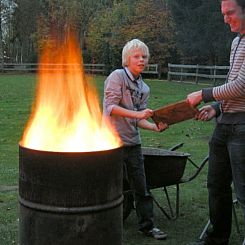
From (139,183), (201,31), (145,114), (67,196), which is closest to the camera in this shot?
(67,196)

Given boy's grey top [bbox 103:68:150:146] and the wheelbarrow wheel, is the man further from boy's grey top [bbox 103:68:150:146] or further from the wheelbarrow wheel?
the wheelbarrow wheel

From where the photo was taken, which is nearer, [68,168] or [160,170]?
[68,168]

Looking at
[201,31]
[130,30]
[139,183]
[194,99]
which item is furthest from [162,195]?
[130,30]

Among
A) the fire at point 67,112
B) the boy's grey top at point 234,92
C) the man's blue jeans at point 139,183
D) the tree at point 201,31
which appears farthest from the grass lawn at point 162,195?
the tree at point 201,31

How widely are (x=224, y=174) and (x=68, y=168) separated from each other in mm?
1529

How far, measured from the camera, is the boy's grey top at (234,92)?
3675 millimetres

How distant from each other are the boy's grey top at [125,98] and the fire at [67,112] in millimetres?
982

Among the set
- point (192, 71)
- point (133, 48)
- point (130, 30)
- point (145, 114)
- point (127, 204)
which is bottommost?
point (192, 71)

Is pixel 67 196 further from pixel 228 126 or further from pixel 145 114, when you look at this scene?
pixel 228 126

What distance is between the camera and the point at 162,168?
194 inches

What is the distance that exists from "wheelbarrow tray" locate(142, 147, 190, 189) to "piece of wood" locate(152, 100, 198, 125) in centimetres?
122

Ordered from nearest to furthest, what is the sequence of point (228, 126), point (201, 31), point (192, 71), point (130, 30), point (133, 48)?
point (228, 126) → point (133, 48) → point (201, 31) → point (192, 71) → point (130, 30)

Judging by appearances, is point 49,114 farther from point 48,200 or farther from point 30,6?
point 30,6

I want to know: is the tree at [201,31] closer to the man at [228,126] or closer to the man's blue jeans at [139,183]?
the man's blue jeans at [139,183]
